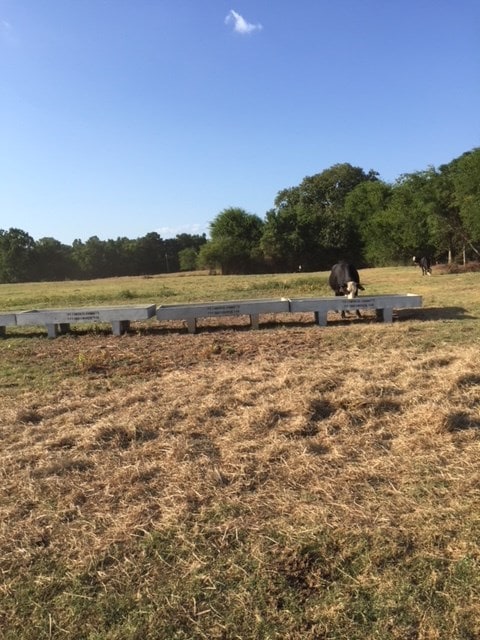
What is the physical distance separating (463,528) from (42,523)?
2.38 m

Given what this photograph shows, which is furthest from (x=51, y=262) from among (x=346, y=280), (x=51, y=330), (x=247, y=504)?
(x=247, y=504)

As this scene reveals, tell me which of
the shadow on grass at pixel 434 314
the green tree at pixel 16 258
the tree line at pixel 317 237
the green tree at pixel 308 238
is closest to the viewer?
the shadow on grass at pixel 434 314

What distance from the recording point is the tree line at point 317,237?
42219 millimetres

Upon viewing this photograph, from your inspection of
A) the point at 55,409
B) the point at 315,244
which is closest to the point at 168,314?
the point at 55,409

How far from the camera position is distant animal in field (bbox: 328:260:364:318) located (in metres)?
12.3

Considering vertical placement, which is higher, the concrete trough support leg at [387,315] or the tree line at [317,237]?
the tree line at [317,237]

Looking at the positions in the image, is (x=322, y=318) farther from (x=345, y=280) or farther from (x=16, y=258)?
(x=16, y=258)

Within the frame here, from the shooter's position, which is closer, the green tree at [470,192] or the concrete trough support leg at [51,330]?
the concrete trough support leg at [51,330]

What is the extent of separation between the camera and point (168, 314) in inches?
421

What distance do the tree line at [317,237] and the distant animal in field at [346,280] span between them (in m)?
26.5

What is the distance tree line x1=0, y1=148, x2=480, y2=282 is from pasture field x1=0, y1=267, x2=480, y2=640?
34.8 meters

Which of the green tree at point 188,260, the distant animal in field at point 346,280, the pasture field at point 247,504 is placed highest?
the green tree at point 188,260

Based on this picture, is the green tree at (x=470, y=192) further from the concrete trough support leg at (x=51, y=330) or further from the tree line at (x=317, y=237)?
the concrete trough support leg at (x=51, y=330)

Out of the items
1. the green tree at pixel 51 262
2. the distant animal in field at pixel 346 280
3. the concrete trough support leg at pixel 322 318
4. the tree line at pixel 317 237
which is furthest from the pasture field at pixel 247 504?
the green tree at pixel 51 262
